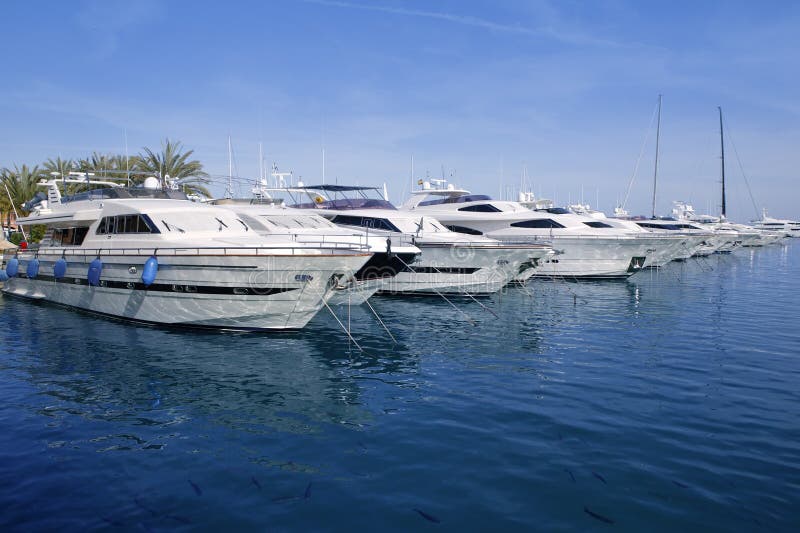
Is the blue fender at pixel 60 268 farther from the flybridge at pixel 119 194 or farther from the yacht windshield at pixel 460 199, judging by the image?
the yacht windshield at pixel 460 199

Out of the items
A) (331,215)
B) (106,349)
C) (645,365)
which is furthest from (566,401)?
(331,215)

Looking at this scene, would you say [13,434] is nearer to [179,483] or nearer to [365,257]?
[179,483]

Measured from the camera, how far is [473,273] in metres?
21.0

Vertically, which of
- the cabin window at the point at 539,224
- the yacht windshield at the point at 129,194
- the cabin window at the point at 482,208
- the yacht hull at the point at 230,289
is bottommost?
the yacht hull at the point at 230,289

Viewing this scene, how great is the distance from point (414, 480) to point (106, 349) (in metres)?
9.12

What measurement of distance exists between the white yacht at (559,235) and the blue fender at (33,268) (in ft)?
50.5

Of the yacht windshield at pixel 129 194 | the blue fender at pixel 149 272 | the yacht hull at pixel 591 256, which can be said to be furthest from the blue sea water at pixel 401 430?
the yacht hull at pixel 591 256

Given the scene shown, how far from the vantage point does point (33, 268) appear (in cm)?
1889

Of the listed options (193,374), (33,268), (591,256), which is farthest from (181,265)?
(591,256)

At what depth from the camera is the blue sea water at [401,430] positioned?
5.83 metres

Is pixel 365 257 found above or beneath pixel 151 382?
above

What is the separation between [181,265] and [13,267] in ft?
33.5

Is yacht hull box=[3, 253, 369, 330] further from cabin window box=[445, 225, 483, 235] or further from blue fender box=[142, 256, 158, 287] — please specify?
cabin window box=[445, 225, 483, 235]

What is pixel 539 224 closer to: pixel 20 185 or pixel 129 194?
pixel 129 194
